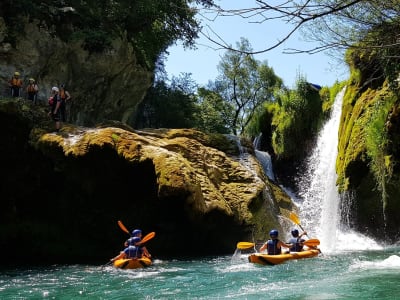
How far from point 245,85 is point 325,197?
18.4 meters

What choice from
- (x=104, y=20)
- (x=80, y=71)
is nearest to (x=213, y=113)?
(x=104, y=20)

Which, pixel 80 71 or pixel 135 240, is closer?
pixel 135 240

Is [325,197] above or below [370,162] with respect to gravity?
below

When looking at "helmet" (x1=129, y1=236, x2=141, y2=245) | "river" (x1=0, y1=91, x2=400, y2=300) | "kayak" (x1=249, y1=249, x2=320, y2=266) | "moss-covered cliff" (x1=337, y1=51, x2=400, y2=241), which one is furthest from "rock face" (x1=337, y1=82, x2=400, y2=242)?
"helmet" (x1=129, y1=236, x2=141, y2=245)

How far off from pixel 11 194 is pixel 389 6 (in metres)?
10.5

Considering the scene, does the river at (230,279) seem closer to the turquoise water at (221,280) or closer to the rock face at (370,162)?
the turquoise water at (221,280)

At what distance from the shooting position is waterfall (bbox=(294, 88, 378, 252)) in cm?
1349

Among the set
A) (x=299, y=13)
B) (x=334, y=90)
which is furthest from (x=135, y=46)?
(x=299, y=13)

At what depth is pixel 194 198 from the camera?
1107 centimetres

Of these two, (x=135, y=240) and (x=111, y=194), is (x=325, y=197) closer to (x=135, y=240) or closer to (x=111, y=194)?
(x=111, y=194)

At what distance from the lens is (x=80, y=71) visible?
1825 cm

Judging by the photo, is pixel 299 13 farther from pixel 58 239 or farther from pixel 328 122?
pixel 328 122

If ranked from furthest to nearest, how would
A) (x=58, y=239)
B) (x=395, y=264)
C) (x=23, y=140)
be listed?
(x=58, y=239) → (x=23, y=140) → (x=395, y=264)

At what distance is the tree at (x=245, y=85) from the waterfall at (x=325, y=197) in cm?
1418
